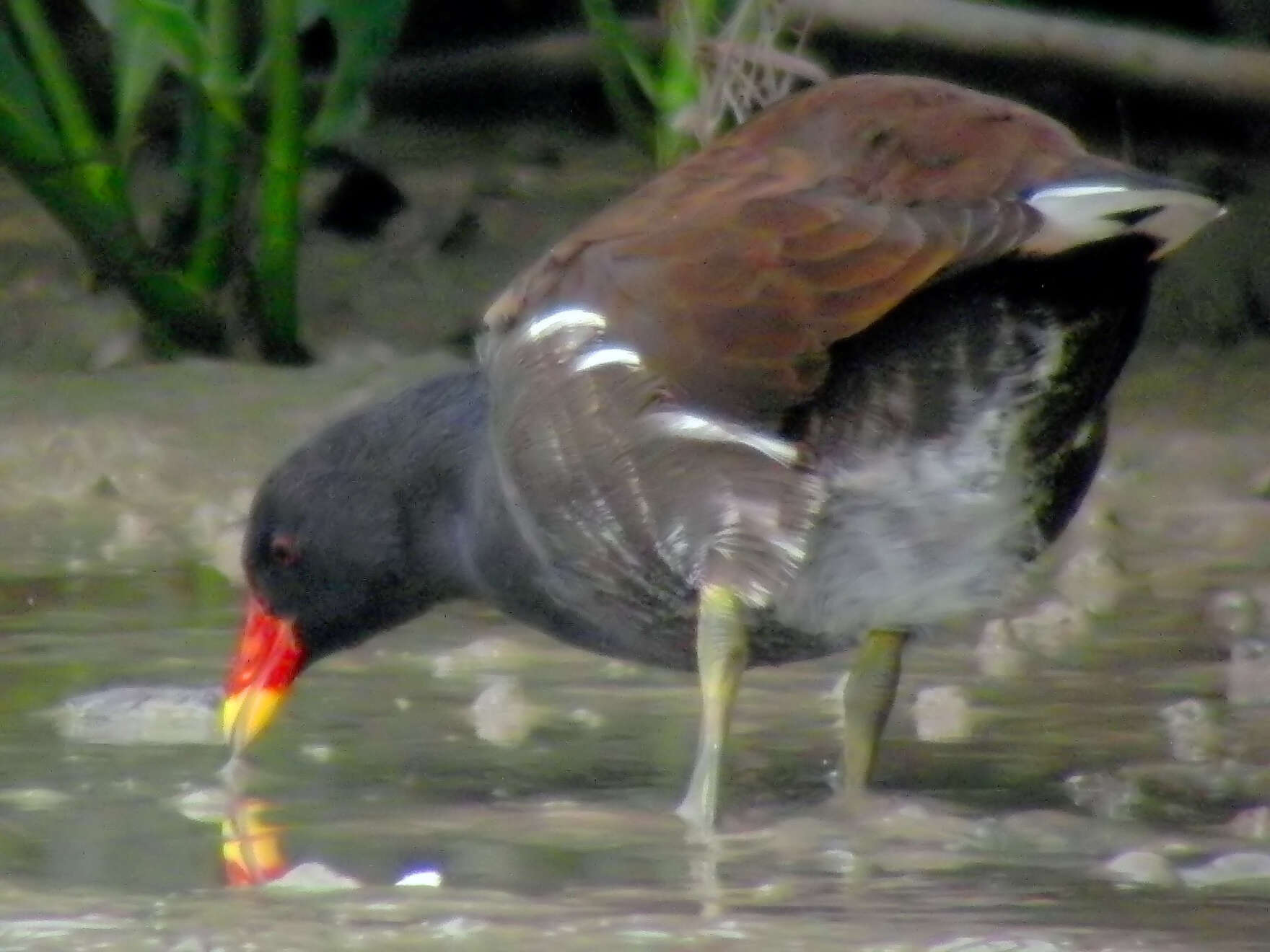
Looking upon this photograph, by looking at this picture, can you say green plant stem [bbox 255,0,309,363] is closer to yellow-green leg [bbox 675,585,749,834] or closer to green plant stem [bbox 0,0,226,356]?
green plant stem [bbox 0,0,226,356]

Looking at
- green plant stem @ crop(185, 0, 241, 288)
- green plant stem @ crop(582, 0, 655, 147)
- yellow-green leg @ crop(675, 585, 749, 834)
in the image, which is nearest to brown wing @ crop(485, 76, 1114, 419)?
yellow-green leg @ crop(675, 585, 749, 834)

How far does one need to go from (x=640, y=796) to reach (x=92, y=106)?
15.6 ft

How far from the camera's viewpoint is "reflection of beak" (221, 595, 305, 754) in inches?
140

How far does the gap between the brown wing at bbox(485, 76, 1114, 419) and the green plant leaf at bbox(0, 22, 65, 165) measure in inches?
110

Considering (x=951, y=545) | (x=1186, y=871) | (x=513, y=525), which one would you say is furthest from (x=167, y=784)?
(x=1186, y=871)

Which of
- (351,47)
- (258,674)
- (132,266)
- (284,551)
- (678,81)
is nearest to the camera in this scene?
(258,674)

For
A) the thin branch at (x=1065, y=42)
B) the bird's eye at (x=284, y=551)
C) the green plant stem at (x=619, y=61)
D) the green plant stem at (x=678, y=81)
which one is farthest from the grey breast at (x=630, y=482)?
the thin branch at (x=1065, y=42)

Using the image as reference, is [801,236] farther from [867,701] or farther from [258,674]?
[258,674]

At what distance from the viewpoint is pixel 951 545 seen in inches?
131

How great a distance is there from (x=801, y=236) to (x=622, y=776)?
0.79m

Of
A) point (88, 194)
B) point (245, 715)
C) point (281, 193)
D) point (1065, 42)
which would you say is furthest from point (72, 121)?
point (245, 715)

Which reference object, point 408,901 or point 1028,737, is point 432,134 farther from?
point 408,901

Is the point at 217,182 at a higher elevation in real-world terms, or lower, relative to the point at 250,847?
higher

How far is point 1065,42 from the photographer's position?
21.4ft
